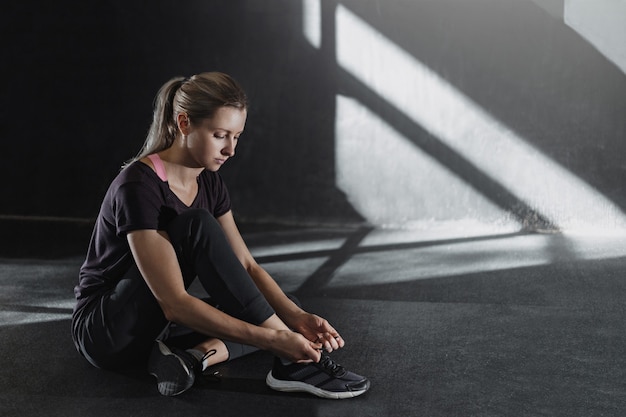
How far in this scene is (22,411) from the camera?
6.31ft

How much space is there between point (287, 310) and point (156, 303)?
Result: 35 cm

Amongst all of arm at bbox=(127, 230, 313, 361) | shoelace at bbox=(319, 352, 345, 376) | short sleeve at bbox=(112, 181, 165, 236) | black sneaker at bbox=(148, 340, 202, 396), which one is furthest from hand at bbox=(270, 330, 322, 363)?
short sleeve at bbox=(112, 181, 165, 236)

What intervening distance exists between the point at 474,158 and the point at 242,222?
1366 millimetres

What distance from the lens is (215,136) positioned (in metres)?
1.96

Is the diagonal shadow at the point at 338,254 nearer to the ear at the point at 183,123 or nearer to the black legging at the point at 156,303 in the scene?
the black legging at the point at 156,303

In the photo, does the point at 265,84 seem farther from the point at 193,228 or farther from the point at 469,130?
the point at 193,228

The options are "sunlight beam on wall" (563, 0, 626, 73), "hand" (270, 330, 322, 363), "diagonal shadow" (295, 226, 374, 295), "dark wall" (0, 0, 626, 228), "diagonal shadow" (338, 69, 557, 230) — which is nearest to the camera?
"hand" (270, 330, 322, 363)

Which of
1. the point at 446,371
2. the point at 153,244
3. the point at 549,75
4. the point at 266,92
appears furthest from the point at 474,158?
the point at 153,244

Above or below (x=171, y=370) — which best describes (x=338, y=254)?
above

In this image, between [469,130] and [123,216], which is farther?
[469,130]

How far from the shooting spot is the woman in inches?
73.7

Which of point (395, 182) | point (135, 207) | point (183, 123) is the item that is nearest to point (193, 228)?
point (135, 207)

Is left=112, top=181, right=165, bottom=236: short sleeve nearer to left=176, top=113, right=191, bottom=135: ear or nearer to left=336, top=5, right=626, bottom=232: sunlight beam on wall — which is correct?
left=176, top=113, right=191, bottom=135: ear

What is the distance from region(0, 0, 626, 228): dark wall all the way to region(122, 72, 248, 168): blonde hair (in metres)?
2.34
